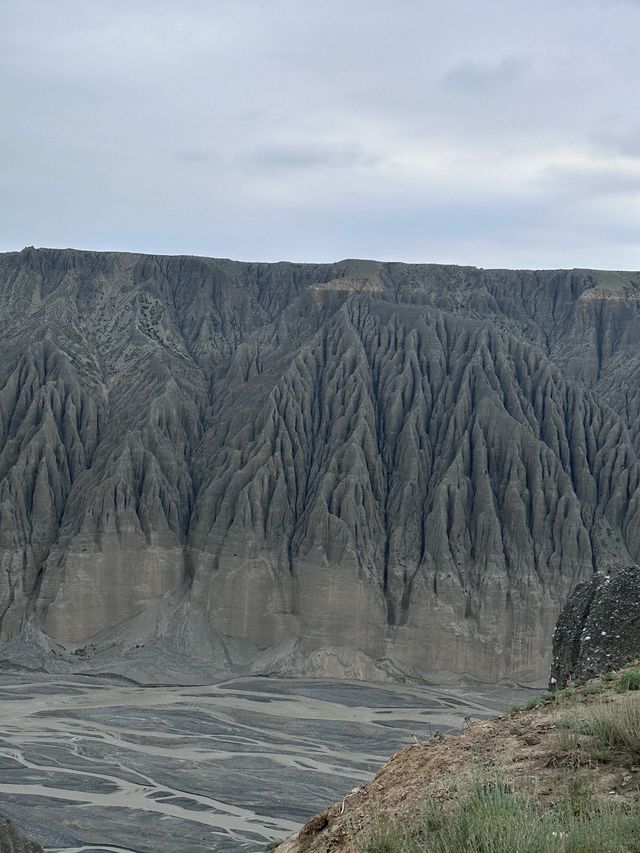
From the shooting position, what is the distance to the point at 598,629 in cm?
1766

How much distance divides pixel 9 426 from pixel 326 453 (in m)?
23.2

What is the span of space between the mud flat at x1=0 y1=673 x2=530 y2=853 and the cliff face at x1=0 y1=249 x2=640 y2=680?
6205mm

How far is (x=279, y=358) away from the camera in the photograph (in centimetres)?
8019

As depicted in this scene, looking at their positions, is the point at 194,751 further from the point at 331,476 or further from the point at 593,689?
the point at 593,689

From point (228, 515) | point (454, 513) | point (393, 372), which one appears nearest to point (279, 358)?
point (393, 372)

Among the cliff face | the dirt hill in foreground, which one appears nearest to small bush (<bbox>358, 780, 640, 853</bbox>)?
the dirt hill in foreground

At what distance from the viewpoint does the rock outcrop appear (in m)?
16.9

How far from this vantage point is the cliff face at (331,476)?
210ft

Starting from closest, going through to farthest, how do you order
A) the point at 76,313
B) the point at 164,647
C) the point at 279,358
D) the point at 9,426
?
the point at 164,647 < the point at 9,426 < the point at 279,358 < the point at 76,313

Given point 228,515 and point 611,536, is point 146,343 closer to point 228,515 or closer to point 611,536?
point 228,515

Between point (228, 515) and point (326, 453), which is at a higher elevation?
point (326, 453)

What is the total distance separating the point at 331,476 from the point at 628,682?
5509 cm

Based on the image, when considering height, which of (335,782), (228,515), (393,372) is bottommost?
(335,782)

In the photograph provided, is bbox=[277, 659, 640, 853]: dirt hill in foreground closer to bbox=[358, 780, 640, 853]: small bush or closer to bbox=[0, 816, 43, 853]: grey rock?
bbox=[358, 780, 640, 853]: small bush
